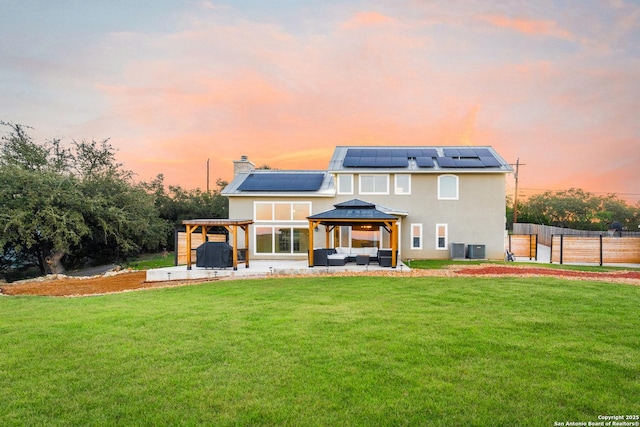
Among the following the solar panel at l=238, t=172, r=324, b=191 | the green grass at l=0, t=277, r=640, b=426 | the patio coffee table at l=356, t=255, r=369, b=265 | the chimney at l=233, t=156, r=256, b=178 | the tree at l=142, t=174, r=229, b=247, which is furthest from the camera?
the tree at l=142, t=174, r=229, b=247

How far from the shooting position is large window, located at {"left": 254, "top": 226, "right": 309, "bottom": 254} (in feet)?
61.8

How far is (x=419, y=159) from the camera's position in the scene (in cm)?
1942

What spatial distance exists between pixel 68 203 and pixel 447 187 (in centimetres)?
2086

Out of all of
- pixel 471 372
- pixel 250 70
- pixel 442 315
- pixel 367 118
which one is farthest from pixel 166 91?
pixel 471 372

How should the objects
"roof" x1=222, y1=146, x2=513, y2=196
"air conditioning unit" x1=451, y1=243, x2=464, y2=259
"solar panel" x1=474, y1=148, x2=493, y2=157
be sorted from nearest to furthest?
1. "air conditioning unit" x1=451, y1=243, x2=464, y2=259
2. "roof" x1=222, y1=146, x2=513, y2=196
3. "solar panel" x1=474, y1=148, x2=493, y2=157

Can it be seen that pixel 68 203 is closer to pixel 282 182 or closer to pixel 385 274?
pixel 282 182

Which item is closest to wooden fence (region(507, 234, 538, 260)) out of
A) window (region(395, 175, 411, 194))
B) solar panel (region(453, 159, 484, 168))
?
solar panel (region(453, 159, 484, 168))

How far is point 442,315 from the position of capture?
6.89 metres

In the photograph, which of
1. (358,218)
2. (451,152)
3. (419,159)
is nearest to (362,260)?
(358,218)

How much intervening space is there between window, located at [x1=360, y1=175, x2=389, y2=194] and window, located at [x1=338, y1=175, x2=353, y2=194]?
1.99 feet

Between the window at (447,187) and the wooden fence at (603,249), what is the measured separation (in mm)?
5729

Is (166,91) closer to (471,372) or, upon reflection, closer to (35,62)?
(35,62)

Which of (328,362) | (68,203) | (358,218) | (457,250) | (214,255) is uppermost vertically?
(68,203)

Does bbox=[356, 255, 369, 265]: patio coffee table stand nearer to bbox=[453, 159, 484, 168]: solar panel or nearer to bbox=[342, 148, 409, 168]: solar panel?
bbox=[342, 148, 409, 168]: solar panel
